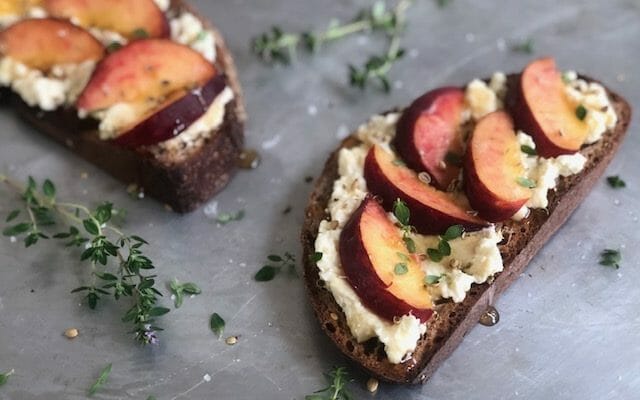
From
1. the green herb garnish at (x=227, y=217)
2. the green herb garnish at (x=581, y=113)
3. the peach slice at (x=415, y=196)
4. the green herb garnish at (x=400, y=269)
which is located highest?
the green herb garnish at (x=581, y=113)

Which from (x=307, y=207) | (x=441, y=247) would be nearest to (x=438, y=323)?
(x=441, y=247)

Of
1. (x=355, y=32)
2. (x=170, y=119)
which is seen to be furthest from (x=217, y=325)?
(x=355, y=32)

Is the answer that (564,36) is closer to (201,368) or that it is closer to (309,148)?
(309,148)

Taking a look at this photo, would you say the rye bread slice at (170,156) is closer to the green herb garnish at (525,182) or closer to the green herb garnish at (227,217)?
the green herb garnish at (227,217)

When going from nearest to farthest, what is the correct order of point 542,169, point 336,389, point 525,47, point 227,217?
point 336,389
point 542,169
point 227,217
point 525,47

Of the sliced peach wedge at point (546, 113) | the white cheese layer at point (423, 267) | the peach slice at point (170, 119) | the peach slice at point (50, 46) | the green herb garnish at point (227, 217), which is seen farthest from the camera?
the peach slice at point (50, 46)

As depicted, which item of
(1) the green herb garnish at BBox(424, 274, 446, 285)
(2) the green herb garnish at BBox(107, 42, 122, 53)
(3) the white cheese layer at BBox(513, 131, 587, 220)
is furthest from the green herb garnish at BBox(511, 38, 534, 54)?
(2) the green herb garnish at BBox(107, 42, 122, 53)

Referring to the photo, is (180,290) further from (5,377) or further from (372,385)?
(372,385)

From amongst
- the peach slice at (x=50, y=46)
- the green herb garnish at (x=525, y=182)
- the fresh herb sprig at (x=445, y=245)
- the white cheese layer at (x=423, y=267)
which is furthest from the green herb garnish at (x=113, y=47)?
the green herb garnish at (x=525, y=182)
